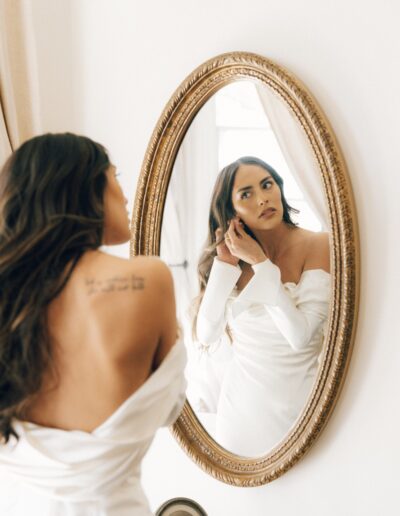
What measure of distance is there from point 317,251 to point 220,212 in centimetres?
35

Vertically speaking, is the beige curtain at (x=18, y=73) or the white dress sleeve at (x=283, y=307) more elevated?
the beige curtain at (x=18, y=73)

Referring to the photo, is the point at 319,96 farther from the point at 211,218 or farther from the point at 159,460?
the point at 159,460

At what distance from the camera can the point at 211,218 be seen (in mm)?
2023

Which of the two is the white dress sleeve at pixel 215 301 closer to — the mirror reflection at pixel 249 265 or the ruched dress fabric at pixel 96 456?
the mirror reflection at pixel 249 265

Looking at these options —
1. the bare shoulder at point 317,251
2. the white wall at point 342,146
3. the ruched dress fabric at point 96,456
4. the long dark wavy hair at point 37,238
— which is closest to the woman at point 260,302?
the bare shoulder at point 317,251

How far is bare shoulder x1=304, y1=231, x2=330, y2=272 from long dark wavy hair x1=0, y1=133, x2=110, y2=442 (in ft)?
1.97

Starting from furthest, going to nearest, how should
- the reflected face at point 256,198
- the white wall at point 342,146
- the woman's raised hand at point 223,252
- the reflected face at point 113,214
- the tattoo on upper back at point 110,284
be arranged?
the woman's raised hand at point 223,252, the reflected face at point 256,198, the white wall at point 342,146, the reflected face at point 113,214, the tattoo on upper back at point 110,284

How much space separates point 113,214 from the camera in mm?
1381

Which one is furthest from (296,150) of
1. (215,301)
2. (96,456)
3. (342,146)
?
(96,456)

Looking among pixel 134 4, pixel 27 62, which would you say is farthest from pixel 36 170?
pixel 27 62

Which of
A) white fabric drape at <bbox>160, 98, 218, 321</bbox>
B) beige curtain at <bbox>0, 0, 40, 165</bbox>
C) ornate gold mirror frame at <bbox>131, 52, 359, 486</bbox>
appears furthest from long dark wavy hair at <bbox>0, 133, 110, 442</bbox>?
beige curtain at <bbox>0, 0, 40, 165</bbox>

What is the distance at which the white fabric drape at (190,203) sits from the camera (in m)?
2.04

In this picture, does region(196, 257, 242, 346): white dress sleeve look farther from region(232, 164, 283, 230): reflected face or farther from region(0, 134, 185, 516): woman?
region(0, 134, 185, 516): woman

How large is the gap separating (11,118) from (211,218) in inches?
37.6
